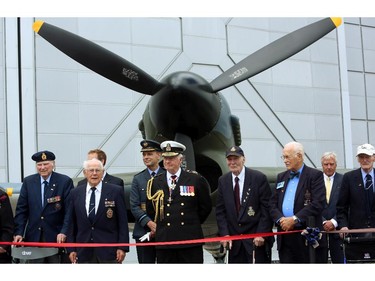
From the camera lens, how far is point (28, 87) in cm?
1502

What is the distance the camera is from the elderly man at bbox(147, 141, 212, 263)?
538 cm

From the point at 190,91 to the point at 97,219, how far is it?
366cm

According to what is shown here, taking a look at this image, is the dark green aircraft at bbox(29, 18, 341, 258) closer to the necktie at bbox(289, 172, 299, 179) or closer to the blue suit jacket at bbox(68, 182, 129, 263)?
the blue suit jacket at bbox(68, 182, 129, 263)

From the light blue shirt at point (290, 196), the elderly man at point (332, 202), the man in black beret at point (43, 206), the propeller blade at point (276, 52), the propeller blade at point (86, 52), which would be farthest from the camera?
the propeller blade at point (276, 52)

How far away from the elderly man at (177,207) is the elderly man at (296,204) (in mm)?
713

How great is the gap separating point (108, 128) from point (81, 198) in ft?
34.1

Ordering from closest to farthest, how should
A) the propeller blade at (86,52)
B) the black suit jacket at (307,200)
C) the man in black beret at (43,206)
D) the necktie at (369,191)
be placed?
1. the black suit jacket at (307,200)
2. the necktie at (369,191)
3. the man in black beret at (43,206)
4. the propeller blade at (86,52)

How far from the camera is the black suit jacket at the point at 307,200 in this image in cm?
531

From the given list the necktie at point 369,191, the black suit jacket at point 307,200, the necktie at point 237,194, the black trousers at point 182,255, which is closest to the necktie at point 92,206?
the black trousers at point 182,255

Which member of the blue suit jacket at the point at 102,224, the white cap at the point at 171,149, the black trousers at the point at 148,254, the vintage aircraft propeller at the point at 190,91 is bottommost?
the black trousers at the point at 148,254

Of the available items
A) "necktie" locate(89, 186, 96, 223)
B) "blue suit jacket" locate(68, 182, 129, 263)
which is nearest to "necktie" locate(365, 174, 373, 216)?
"blue suit jacket" locate(68, 182, 129, 263)

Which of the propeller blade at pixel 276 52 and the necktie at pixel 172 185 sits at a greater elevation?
the propeller blade at pixel 276 52

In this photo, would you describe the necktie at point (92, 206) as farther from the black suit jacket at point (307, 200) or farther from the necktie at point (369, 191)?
the necktie at point (369, 191)

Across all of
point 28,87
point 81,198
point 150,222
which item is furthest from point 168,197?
point 28,87
